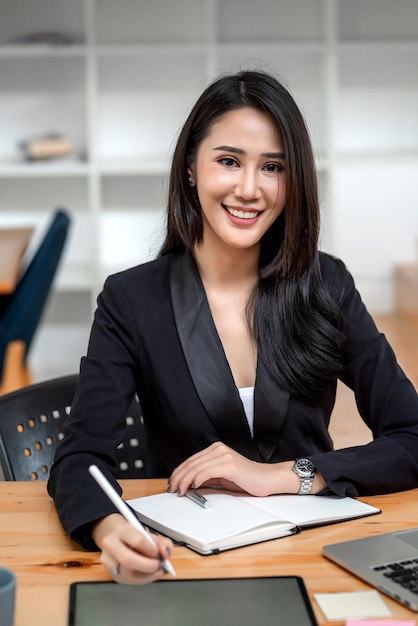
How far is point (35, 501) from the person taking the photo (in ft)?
5.05

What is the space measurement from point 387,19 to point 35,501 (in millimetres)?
4399

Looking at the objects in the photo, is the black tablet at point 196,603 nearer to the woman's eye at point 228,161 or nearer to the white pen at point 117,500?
the white pen at point 117,500

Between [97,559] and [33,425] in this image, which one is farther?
[33,425]

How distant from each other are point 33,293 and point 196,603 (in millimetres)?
2834

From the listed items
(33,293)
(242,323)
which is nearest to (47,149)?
(33,293)

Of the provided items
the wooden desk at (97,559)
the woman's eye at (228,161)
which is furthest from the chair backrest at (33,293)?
the wooden desk at (97,559)

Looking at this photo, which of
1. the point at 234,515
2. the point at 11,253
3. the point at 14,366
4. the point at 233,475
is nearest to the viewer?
the point at 234,515

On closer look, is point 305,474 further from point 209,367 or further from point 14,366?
point 14,366

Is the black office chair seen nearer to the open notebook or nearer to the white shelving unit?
the open notebook

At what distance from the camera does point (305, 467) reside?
61.4 inches

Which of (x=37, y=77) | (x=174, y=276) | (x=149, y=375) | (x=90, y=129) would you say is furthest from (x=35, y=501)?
(x=37, y=77)

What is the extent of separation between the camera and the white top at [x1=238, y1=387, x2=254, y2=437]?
180 cm

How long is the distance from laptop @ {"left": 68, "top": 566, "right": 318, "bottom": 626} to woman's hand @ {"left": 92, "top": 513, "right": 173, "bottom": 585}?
25mm

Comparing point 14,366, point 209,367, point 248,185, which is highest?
point 248,185
